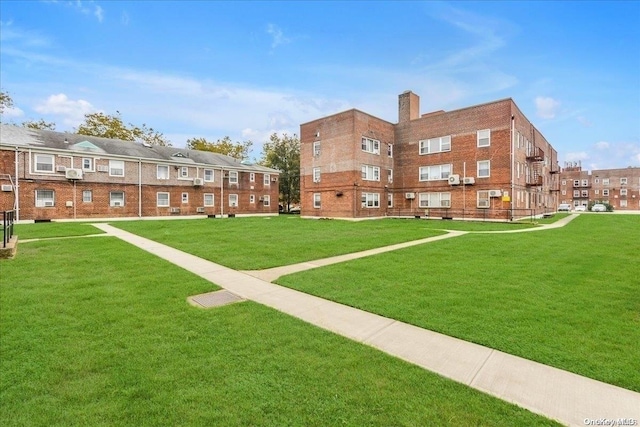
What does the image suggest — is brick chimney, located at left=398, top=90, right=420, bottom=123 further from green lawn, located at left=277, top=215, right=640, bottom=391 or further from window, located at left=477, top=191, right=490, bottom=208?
green lawn, located at left=277, top=215, right=640, bottom=391

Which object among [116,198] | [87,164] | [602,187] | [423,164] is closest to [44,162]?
[87,164]

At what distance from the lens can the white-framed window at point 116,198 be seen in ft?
93.4

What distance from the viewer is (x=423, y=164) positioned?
102 ft

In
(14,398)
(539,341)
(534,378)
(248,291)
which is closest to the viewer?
(14,398)

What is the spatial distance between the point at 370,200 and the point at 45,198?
27.3 m


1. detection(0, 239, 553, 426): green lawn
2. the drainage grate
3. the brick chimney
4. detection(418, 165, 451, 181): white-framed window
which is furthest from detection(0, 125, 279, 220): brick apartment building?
the drainage grate

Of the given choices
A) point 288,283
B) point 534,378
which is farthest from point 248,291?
point 534,378

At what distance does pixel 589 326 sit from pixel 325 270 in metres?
5.27

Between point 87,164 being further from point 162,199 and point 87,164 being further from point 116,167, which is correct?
point 162,199

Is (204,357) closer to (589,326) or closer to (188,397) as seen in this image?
(188,397)

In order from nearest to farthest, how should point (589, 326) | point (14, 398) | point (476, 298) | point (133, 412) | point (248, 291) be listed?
1. point (133, 412)
2. point (14, 398)
3. point (589, 326)
4. point (476, 298)
5. point (248, 291)

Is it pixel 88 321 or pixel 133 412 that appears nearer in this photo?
pixel 133 412

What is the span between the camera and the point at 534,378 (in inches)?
133

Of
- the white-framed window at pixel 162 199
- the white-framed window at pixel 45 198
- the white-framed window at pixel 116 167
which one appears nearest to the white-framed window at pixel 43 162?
the white-framed window at pixel 45 198
